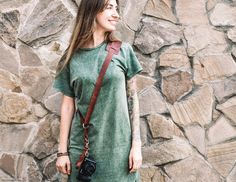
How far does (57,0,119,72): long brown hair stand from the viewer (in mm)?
2291

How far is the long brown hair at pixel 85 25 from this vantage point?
2.29 metres

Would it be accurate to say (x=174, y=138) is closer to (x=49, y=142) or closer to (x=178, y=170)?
(x=178, y=170)

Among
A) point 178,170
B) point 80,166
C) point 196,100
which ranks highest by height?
point 80,166

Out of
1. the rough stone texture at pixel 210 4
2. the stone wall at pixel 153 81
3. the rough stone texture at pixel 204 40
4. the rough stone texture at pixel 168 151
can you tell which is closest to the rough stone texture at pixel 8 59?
the stone wall at pixel 153 81

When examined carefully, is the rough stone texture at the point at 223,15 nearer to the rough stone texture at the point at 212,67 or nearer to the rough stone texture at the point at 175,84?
the rough stone texture at the point at 212,67

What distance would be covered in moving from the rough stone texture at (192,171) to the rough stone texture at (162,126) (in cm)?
20

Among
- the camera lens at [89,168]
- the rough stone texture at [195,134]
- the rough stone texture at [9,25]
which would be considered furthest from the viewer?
the rough stone texture at [195,134]

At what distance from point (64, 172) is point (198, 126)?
3.20 ft

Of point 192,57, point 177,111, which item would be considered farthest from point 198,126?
point 192,57

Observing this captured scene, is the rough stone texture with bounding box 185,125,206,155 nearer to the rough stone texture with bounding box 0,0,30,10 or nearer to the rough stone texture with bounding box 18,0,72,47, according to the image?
the rough stone texture with bounding box 18,0,72,47

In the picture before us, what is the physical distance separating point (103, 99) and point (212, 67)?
947 millimetres

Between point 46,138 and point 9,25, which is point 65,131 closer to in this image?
point 46,138

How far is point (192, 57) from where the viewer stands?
2.92 metres

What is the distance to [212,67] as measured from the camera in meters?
2.92
